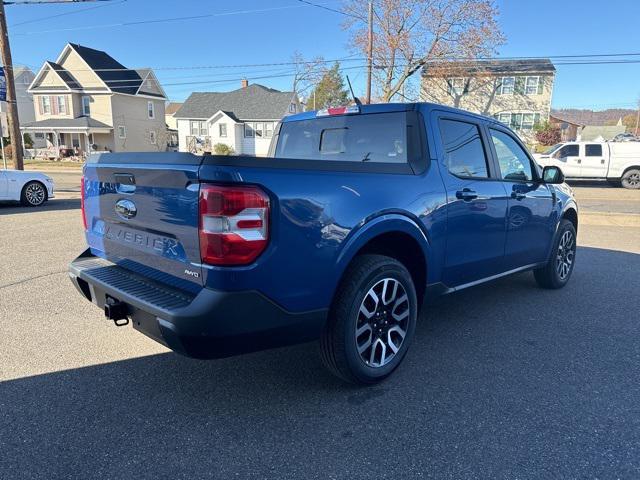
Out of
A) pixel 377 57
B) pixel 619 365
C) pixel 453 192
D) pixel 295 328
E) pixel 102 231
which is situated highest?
pixel 377 57

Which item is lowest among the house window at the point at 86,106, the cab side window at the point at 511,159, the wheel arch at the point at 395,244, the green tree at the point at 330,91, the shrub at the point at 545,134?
the wheel arch at the point at 395,244

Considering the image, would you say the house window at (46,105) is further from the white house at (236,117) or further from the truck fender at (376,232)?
the truck fender at (376,232)

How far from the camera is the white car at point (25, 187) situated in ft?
35.9

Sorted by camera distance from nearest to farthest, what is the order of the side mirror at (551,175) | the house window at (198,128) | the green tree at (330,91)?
the side mirror at (551,175) < the house window at (198,128) < the green tree at (330,91)

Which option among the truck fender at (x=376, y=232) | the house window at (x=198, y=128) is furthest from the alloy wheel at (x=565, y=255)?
the house window at (x=198, y=128)

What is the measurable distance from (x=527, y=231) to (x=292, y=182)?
3.08 meters

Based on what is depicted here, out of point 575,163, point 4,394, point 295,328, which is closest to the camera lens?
point 295,328

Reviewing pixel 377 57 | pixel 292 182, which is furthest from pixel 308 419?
pixel 377 57

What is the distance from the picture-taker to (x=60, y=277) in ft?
18.2

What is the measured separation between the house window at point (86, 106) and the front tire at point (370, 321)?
146 ft

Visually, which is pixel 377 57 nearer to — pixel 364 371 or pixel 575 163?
pixel 575 163

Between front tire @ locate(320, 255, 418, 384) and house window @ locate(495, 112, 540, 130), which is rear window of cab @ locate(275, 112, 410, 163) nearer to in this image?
front tire @ locate(320, 255, 418, 384)

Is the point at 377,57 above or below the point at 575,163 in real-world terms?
above

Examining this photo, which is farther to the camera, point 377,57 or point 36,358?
A: point 377,57
